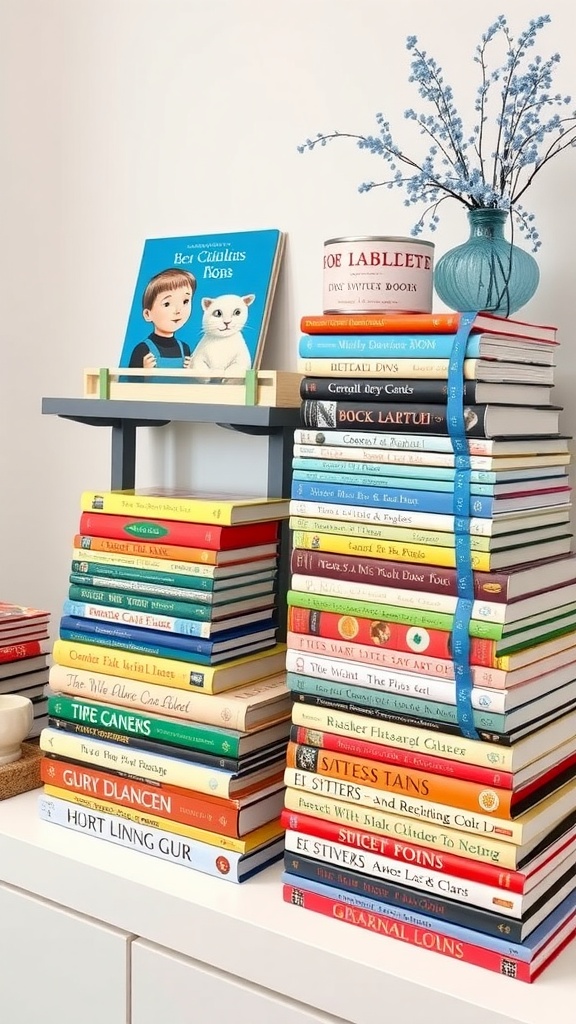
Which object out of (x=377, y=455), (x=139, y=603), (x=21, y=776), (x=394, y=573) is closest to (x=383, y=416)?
(x=377, y=455)

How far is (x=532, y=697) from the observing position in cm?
86

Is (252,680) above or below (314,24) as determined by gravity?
Result: below

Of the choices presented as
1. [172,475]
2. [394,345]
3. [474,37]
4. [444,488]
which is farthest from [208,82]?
[444,488]

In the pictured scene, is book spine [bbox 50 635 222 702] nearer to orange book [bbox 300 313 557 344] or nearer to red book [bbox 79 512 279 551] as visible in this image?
red book [bbox 79 512 279 551]

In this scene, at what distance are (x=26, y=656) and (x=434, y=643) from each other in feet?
2.16

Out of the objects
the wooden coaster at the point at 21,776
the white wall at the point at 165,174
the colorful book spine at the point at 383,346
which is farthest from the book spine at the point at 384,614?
the wooden coaster at the point at 21,776

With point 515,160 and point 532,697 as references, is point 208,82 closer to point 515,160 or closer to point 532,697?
point 515,160

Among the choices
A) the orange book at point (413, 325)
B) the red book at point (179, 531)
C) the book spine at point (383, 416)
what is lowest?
the red book at point (179, 531)

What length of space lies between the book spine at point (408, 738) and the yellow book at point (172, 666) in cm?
12

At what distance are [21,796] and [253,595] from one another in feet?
1.25

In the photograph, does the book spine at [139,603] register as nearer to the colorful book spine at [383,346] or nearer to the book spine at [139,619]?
the book spine at [139,619]

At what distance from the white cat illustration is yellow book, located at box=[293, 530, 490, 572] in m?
0.37

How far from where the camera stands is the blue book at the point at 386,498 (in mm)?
844

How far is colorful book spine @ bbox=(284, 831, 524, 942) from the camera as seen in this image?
32.5 inches
